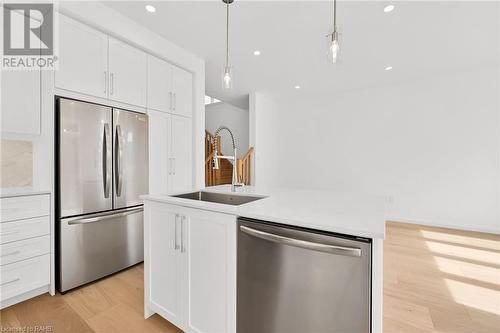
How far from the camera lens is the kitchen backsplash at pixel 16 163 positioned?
6.52ft

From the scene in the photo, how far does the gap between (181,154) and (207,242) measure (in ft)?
6.89

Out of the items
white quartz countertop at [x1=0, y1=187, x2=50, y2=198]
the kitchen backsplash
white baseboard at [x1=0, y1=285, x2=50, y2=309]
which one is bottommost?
white baseboard at [x1=0, y1=285, x2=50, y2=309]

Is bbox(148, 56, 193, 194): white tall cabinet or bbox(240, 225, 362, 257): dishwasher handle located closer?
bbox(240, 225, 362, 257): dishwasher handle

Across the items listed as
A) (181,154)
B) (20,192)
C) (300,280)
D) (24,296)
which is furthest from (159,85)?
(300,280)

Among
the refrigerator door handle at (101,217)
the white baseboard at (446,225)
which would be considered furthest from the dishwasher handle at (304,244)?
the white baseboard at (446,225)

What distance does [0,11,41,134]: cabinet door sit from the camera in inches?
69.7

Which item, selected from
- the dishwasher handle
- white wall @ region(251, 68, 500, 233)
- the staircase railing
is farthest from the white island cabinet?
white wall @ region(251, 68, 500, 233)

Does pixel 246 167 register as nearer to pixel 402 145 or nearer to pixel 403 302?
pixel 402 145

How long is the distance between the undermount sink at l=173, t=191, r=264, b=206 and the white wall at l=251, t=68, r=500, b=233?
3.17 m

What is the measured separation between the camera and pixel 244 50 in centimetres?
316

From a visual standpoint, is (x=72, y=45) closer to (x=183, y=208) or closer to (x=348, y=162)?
(x=183, y=208)

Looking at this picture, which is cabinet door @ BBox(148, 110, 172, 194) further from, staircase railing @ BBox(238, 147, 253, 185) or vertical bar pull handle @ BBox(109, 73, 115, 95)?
staircase railing @ BBox(238, 147, 253, 185)

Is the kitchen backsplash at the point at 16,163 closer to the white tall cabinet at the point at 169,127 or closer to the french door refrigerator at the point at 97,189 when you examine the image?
the french door refrigerator at the point at 97,189

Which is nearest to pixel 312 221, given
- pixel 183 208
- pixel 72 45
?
pixel 183 208
